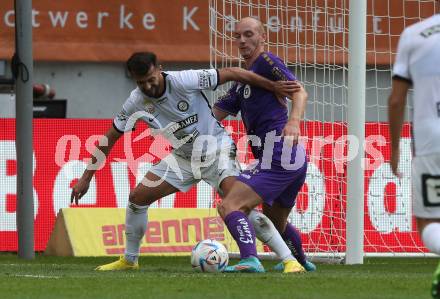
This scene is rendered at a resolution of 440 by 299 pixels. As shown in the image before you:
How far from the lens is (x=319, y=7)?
12.6 meters

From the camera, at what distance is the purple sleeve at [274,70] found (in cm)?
895

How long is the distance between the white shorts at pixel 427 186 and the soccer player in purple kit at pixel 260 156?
2.63 metres

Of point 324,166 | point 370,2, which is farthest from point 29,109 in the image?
point 370,2

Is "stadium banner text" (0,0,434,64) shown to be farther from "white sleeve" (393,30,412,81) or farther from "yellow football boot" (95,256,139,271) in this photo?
"white sleeve" (393,30,412,81)

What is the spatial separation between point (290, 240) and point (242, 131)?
3.67 metres

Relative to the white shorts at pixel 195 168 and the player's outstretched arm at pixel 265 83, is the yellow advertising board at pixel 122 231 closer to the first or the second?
the white shorts at pixel 195 168

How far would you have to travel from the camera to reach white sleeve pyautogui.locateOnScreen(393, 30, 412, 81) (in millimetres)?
6027

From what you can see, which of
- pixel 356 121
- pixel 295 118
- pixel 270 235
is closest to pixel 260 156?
pixel 270 235

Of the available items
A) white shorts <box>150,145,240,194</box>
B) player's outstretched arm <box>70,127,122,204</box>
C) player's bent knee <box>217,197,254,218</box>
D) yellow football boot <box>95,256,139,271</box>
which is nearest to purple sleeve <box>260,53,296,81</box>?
white shorts <box>150,145,240,194</box>

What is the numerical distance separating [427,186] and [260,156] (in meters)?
3.31

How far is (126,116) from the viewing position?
9359 millimetres

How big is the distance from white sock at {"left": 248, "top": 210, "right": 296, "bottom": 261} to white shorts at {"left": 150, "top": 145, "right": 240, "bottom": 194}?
0.40m

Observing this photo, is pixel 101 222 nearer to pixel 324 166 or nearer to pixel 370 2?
pixel 324 166

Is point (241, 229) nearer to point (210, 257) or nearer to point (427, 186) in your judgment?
point (210, 257)
